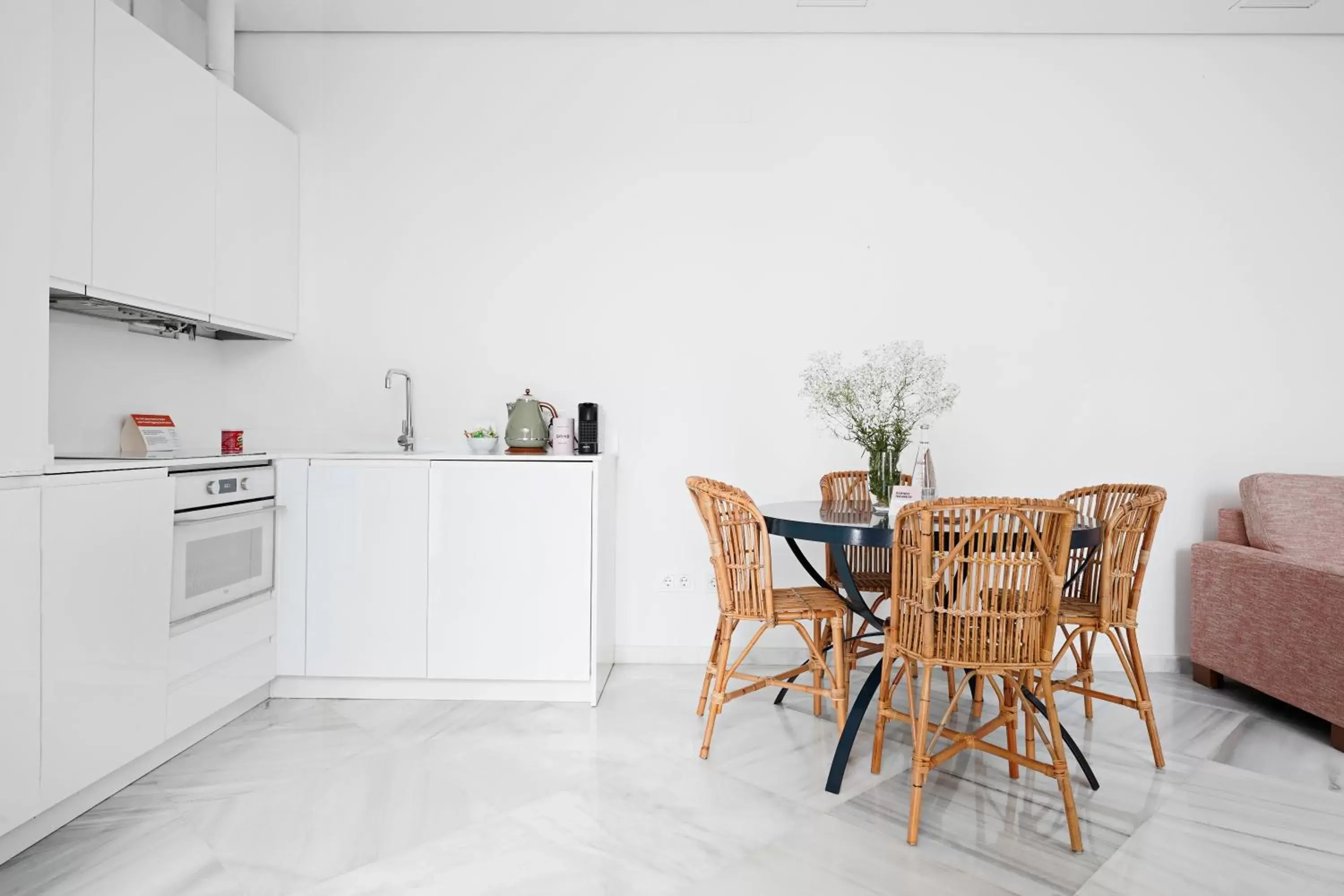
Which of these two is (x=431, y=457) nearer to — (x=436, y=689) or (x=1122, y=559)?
(x=436, y=689)

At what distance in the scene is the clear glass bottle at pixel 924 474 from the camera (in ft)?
8.56

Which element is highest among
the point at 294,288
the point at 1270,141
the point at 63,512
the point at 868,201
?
the point at 1270,141

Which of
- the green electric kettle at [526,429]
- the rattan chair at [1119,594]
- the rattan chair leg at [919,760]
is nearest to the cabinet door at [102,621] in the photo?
the green electric kettle at [526,429]

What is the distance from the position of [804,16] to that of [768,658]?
2992 millimetres

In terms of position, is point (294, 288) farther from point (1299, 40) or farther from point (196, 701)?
point (1299, 40)

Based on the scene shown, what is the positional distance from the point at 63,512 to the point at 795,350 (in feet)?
9.30

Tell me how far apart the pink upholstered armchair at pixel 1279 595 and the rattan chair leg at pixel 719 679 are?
2.12m

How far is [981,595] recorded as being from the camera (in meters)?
2.00

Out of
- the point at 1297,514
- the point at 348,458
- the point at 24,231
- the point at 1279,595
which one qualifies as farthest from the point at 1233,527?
the point at 24,231

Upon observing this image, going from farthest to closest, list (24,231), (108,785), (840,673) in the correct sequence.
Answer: (840,673), (108,785), (24,231)

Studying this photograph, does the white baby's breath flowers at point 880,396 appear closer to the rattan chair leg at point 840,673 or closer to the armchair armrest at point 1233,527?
the rattan chair leg at point 840,673

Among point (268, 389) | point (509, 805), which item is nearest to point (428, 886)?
point (509, 805)

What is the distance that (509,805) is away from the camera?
2.18 m

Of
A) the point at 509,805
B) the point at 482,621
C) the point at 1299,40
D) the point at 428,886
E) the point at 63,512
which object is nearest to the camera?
the point at 428,886
